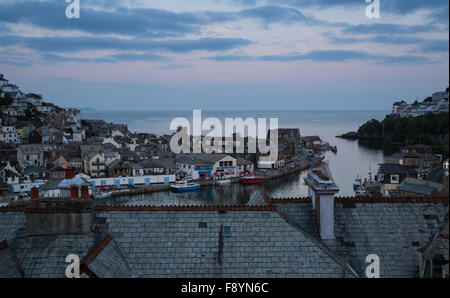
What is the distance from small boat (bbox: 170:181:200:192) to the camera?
45938 mm

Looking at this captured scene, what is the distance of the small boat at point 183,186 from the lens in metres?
45.9

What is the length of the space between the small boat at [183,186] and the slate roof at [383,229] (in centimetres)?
3787

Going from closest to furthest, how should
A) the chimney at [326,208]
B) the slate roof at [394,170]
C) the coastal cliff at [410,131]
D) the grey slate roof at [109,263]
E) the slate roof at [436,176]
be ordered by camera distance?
1. the grey slate roof at [109,263]
2. the chimney at [326,208]
3. the slate roof at [436,176]
4. the slate roof at [394,170]
5. the coastal cliff at [410,131]

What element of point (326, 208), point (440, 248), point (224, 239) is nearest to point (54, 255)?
point (224, 239)

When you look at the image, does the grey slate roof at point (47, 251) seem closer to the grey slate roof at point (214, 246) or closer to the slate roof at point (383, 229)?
the grey slate roof at point (214, 246)

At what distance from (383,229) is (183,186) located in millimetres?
39212

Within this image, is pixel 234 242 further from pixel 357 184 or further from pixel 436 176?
pixel 357 184

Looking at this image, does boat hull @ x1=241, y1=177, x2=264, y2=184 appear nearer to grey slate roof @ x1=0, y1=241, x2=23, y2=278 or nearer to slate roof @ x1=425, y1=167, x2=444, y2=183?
slate roof @ x1=425, y1=167, x2=444, y2=183

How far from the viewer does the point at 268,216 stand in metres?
7.68

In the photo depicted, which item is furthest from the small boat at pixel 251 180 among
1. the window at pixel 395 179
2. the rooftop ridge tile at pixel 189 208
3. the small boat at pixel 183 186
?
the rooftop ridge tile at pixel 189 208

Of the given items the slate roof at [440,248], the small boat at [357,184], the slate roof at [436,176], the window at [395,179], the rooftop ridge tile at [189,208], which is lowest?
the small boat at [357,184]

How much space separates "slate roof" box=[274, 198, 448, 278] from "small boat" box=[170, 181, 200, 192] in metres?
37.9

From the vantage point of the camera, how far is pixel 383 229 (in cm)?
793
